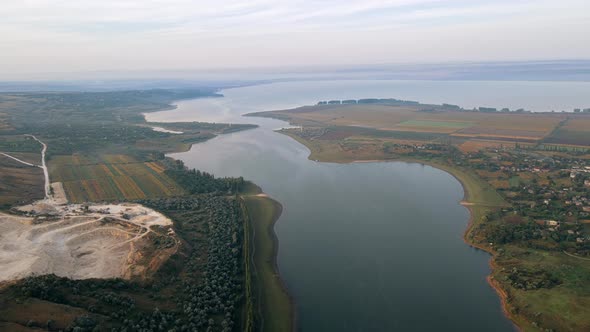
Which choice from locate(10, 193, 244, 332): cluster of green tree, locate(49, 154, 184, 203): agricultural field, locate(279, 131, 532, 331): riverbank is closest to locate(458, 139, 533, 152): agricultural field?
locate(279, 131, 532, 331): riverbank

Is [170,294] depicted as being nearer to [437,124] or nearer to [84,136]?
[84,136]

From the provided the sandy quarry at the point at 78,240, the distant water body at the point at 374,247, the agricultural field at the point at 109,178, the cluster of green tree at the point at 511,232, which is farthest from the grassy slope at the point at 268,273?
the cluster of green tree at the point at 511,232

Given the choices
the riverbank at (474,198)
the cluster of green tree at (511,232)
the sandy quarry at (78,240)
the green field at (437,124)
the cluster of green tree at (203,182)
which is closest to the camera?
the riverbank at (474,198)

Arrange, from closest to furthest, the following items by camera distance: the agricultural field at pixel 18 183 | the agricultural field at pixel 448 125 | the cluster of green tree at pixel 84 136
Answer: the agricultural field at pixel 18 183
the cluster of green tree at pixel 84 136
the agricultural field at pixel 448 125

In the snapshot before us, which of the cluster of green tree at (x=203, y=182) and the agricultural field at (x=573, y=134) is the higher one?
the agricultural field at (x=573, y=134)

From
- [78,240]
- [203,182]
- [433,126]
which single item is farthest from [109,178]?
[433,126]

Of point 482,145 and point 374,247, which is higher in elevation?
point 482,145

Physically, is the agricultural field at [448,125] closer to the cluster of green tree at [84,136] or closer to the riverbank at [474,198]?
the riverbank at [474,198]
